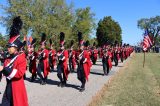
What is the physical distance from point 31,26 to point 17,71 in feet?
119

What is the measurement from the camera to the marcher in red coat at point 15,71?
788cm

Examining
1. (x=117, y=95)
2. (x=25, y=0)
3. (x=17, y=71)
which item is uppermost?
(x=25, y=0)

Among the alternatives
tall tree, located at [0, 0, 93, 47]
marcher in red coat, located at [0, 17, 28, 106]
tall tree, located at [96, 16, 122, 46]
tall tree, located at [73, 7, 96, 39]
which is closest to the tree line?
tall tree, located at [0, 0, 93, 47]

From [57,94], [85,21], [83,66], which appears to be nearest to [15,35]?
[57,94]

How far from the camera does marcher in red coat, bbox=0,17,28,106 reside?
7879 mm

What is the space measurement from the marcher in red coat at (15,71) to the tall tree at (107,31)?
78.8m

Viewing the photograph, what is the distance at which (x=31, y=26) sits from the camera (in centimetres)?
4397

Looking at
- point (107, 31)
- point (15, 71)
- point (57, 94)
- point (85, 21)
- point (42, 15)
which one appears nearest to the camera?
point (15, 71)

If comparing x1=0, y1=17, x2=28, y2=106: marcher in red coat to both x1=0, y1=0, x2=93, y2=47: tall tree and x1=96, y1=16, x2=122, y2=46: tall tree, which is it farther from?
x1=96, y1=16, x2=122, y2=46: tall tree

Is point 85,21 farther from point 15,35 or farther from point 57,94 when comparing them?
point 15,35

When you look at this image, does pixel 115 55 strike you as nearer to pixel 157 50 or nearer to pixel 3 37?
pixel 3 37

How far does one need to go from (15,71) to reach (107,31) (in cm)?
8363

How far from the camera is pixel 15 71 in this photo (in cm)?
788

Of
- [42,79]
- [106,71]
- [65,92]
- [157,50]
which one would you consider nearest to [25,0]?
[106,71]
